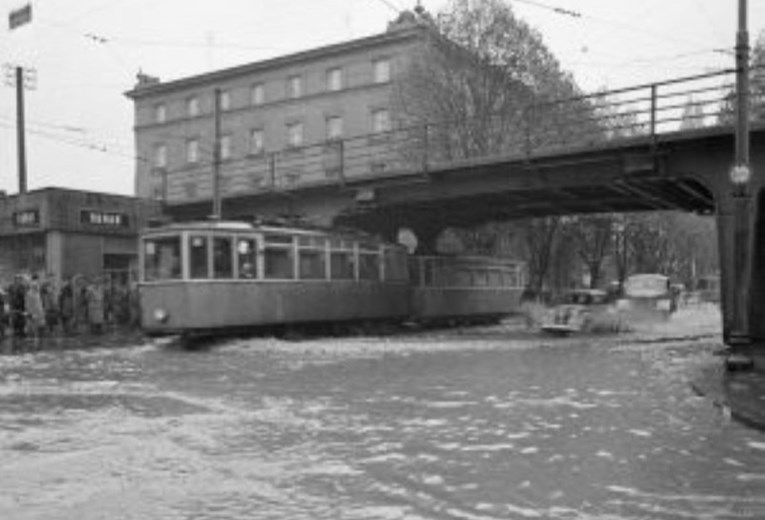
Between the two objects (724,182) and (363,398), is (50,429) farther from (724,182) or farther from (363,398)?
(724,182)

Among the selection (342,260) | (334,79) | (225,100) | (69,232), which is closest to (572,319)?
(342,260)

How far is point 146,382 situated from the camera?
1906 centimetres

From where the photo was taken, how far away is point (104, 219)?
4103cm

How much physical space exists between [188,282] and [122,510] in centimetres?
1975

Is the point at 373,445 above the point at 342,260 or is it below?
below

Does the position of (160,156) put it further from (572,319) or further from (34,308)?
(34,308)

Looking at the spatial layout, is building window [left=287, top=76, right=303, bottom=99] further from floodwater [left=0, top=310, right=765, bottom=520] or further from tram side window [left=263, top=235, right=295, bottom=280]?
floodwater [left=0, top=310, right=765, bottom=520]

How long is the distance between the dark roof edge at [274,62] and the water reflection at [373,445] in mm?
46921

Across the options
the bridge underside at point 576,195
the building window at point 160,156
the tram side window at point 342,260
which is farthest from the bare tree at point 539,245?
the building window at point 160,156

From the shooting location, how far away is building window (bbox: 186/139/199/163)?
81.9 m

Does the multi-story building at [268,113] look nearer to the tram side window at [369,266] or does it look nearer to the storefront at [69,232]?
the storefront at [69,232]

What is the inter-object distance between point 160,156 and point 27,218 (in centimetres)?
4464

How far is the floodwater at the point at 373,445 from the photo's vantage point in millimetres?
8945

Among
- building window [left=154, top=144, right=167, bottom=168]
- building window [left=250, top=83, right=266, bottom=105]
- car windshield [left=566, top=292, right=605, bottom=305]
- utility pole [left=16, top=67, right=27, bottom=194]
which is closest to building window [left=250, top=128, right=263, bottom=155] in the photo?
building window [left=250, top=83, right=266, bottom=105]
